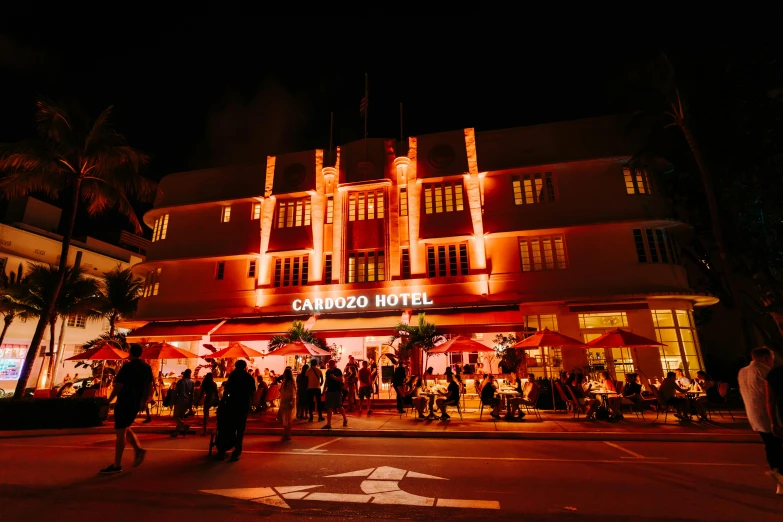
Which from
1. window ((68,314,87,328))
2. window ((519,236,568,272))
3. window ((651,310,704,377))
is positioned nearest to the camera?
window ((651,310,704,377))

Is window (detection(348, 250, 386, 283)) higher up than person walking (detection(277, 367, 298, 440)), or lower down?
higher up

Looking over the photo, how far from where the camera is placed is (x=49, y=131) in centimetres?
1362

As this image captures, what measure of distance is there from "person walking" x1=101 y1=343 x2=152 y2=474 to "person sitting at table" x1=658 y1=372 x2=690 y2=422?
42.0ft

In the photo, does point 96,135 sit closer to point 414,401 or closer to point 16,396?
point 16,396

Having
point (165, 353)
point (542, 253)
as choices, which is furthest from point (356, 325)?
point (542, 253)

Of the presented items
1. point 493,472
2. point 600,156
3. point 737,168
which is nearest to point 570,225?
point 600,156

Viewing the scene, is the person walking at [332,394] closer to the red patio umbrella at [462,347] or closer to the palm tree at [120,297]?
the red patio umbrella at [462,347]

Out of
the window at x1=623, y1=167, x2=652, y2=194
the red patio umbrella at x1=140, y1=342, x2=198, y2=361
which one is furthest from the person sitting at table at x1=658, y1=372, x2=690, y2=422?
the red patio umbrella at x1=140, y1=342, x2=198, y2=361

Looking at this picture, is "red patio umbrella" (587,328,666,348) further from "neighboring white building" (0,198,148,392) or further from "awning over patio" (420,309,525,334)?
"neighboring white building" (0,198,148,392)

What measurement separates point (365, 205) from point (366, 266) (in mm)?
3179

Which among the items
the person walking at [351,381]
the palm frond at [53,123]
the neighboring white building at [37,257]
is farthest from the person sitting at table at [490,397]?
the neighboring white building at [37,257]

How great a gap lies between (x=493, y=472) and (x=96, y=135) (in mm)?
16316

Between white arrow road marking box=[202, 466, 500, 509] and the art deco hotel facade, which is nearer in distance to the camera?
white arrow road marking box=[202, 466, 500, 509]

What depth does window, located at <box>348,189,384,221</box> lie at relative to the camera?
20.6 m
